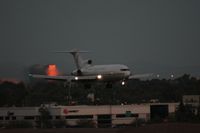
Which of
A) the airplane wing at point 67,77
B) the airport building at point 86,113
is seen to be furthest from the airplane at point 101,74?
the airport building at point 86,113

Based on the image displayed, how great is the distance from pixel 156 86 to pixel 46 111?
10789 cm

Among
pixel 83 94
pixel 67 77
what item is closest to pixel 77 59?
pixel 67 77

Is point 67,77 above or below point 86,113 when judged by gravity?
above

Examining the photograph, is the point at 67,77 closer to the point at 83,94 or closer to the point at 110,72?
the point at 110,72

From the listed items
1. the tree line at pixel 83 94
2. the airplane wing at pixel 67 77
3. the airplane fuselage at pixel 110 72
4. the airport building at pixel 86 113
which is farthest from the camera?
the tree line at pixel 83 94

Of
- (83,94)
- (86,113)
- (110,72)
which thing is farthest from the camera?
(83,94)

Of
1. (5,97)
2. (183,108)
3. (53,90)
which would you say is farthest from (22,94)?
(183,108)

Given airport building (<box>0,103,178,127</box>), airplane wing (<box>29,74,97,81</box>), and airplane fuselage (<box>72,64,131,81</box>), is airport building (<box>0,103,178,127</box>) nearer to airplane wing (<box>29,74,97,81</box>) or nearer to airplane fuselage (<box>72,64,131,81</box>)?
airplane wing (<box>29,74,97,81</box>)

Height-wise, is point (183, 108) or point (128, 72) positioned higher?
point (128, 72)

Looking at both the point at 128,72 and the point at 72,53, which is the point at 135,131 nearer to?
the point at 128,72

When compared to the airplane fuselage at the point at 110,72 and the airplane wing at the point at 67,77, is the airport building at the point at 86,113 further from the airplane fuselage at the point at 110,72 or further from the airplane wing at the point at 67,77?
the airplane fuselage at the point at 110,72

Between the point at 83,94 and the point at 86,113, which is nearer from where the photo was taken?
the point at 86,113

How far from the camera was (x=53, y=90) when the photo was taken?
14650 centimetres

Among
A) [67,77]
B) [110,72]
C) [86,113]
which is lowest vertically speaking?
[86,113]
